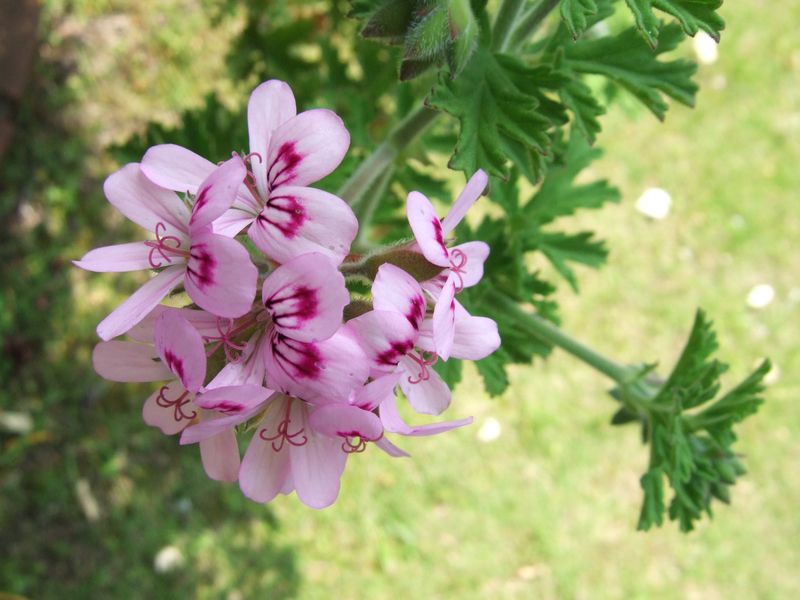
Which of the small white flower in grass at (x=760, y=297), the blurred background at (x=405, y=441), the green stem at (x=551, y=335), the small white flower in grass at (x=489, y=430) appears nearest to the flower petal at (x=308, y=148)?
the green stem at (x=551, y=335)

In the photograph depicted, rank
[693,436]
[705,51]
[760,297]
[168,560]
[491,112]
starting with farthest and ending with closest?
[705,51], [760,297], [168,560], [693,436], [491,112]

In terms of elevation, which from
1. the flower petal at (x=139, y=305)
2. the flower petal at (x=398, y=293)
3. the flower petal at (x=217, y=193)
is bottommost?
the flower petal at (x=139, y=305)

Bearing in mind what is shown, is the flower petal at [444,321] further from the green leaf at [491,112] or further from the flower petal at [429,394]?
the green leaf at [491,112]

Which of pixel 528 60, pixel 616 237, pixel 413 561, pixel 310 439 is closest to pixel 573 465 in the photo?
pixel 413 561

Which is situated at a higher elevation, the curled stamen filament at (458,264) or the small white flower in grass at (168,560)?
the curled stamen filament at (458,264)

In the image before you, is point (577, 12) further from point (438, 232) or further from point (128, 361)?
point (128, 361)

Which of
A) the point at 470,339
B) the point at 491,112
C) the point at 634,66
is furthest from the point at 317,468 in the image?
the point at 634,66
